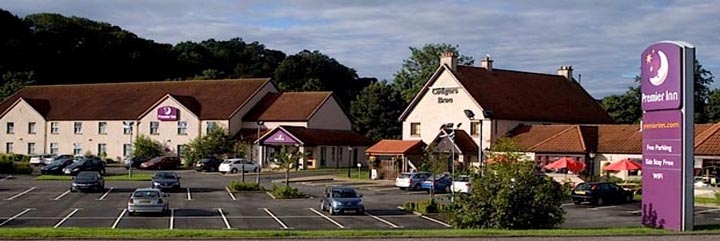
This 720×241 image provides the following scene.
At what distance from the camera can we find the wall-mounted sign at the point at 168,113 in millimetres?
90812

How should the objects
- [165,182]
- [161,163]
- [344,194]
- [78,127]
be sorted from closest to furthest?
[344,194], [165,182], [161,163], [78,127]

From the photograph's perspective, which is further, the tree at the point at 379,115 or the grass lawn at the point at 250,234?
the tree at the point at 379,115

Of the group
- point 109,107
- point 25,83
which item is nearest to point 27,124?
point 109,107

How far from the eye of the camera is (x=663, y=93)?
3228 cm

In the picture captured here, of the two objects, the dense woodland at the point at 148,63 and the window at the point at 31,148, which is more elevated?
the dense woodland at the point at 148,63

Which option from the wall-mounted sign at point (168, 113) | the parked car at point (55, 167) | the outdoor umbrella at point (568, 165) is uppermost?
the wall-mounted sign at point (168, 113)

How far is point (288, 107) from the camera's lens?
89.6 metres

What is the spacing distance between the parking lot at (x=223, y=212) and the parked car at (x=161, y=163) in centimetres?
2054

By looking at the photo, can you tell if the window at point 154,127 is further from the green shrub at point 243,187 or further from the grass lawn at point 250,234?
the grass lawn at point 250,234

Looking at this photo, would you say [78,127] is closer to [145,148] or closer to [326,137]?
[145,148]

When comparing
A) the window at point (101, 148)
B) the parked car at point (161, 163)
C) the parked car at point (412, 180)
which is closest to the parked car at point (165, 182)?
the parked car at point (412, 180)

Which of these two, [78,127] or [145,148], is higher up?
[78,127]

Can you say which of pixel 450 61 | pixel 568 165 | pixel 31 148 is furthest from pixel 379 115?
pixel 568 165

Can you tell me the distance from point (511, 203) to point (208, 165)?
165ft
